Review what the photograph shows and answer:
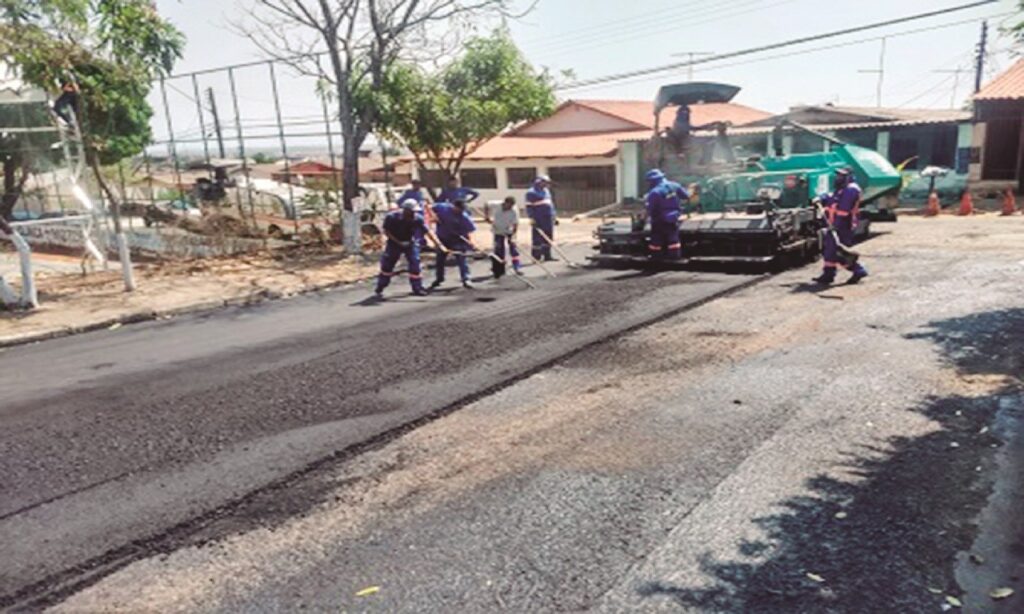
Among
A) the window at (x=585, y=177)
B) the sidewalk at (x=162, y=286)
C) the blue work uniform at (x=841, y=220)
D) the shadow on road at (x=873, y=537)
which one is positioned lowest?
the shadow on road at (x=873, y=537)

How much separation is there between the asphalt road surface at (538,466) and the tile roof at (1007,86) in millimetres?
15307

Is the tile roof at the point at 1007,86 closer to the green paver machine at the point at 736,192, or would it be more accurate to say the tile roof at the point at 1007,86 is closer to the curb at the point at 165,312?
the green paver machine at the point at 736,192

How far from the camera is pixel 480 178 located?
31078mm

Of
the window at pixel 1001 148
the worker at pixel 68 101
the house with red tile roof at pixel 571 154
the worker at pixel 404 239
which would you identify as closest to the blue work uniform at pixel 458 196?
the worker at pixel 404 239

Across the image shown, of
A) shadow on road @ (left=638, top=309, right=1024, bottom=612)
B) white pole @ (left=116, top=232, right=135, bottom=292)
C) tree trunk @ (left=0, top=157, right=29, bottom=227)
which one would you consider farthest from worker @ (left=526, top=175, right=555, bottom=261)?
tree trunk @ (left=0, top=157, right=29, bottom=227)

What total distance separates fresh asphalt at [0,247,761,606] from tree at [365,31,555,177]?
603 cm

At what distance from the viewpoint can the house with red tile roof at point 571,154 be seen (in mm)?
27234

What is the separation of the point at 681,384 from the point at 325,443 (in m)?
2.83

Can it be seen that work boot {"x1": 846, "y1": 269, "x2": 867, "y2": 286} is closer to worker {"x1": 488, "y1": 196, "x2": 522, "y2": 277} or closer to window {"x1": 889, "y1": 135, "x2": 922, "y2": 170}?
worker {"x1": 488, "y1": 196, "x2": 522, "y2": 277}

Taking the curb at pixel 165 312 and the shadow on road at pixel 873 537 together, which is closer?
the shadow on road at pixel 873 537

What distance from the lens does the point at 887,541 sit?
135 inches

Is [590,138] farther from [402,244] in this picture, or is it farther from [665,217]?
[402,244]

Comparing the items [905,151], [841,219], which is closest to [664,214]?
[841,219]

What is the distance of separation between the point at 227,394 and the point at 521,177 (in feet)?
79.7
